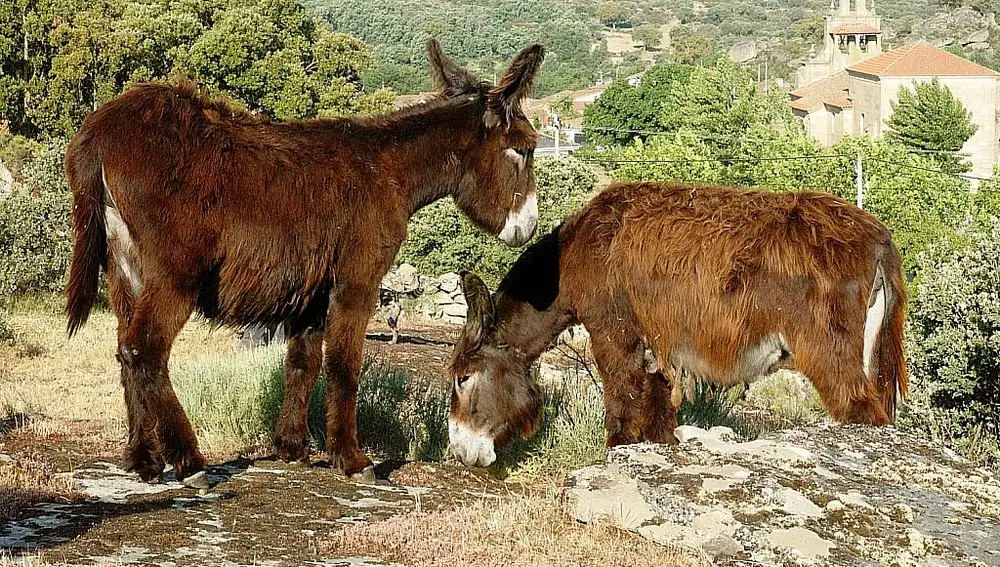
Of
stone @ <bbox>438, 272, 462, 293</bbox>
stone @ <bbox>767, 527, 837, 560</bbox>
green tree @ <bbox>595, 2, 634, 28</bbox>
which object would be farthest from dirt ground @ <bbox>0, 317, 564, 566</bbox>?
green tree @ <bbox>595, 2, 634, 28</bbox>

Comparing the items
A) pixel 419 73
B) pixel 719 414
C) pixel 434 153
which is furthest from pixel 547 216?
pixel 419 73

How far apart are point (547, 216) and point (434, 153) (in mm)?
24348

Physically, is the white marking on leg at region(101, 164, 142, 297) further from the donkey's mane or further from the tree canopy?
the tree canopy

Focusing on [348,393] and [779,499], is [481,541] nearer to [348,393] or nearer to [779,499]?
[779,499]

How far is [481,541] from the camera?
5113 millimetres

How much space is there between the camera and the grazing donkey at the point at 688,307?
6484mm

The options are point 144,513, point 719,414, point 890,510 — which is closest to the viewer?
point 890,510

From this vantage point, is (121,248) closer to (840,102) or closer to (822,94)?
(840,102)

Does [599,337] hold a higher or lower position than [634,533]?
higher

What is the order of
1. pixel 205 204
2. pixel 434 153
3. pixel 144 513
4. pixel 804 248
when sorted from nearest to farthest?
1. pixel 144 513
2. pixel 205 204
3. pixel 804 248
4. pixel 434 153

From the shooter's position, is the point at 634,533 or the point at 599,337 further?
the point at 599,337

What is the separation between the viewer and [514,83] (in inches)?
278

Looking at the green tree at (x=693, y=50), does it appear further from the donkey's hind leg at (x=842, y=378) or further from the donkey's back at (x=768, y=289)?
the donkey's hind leg at (x=842, y=378)

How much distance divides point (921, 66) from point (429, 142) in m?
78.9
